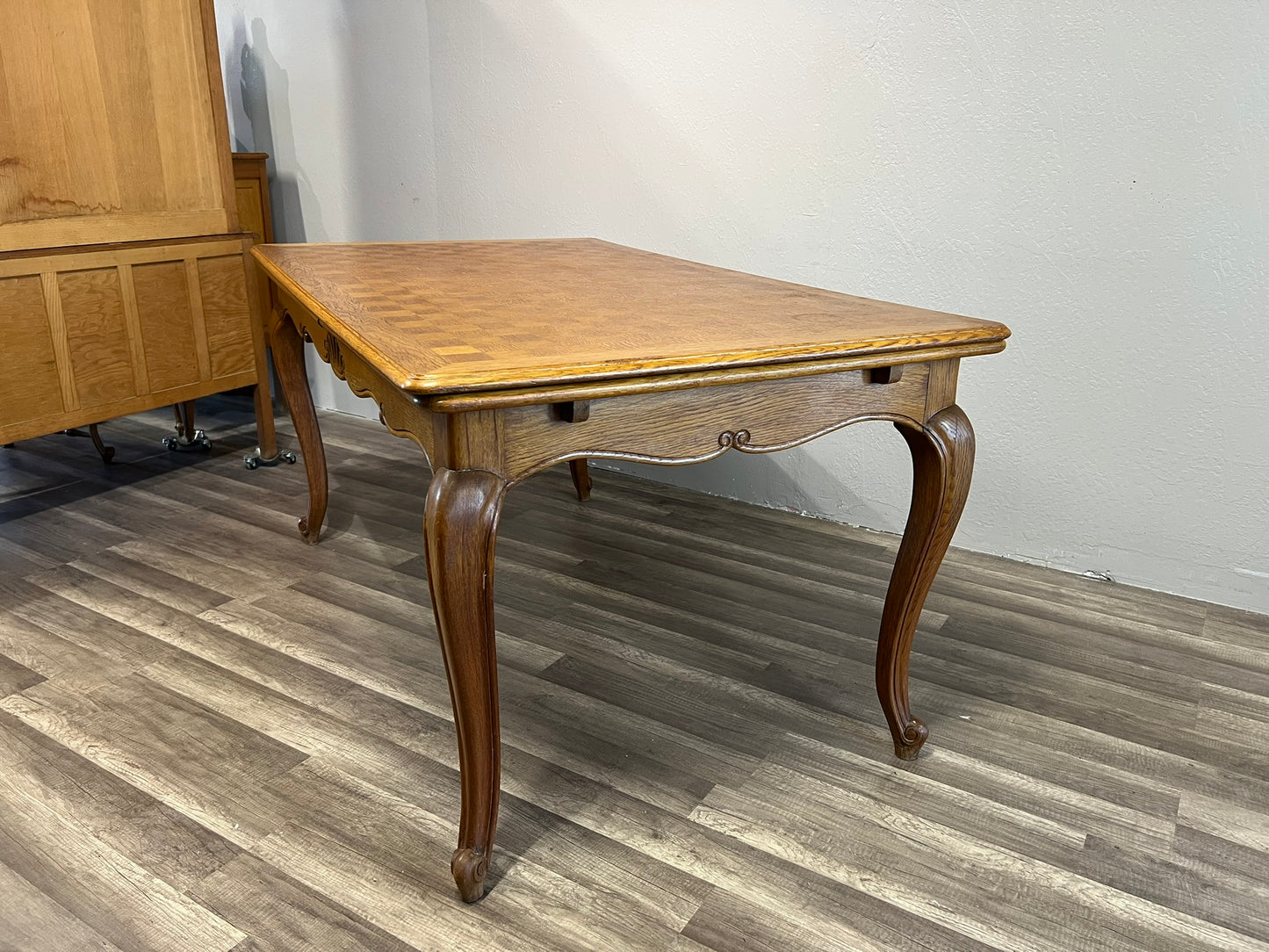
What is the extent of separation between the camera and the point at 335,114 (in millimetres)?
3191

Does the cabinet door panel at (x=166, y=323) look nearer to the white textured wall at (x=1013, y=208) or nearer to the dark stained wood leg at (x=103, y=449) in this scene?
the dark stained wood leg at (x=103, y=449)

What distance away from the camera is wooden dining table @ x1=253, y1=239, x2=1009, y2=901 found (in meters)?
1.03

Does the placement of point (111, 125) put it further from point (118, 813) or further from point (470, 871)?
point (470, 871)

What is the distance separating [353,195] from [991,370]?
2216mm

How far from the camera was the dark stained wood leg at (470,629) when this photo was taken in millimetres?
1032

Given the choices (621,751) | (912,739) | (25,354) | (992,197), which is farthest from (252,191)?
(912,739)

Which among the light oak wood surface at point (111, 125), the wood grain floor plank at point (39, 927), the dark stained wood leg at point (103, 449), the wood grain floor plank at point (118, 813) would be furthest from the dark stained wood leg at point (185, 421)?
the wood grain floor plank at point (39, 927)

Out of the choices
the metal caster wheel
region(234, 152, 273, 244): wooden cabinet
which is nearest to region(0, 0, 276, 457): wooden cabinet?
the metal caster wheel

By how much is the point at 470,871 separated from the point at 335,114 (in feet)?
9.15

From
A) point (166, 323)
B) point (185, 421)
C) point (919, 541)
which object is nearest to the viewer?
point (919, 541)

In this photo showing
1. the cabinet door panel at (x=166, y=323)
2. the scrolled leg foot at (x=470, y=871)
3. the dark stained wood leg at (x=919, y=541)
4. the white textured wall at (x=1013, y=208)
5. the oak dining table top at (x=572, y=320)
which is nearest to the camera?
the oak dining table top at (x=572, y=320)

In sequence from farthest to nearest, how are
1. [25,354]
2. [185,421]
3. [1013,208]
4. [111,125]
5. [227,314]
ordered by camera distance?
[185,421], [227,314], [111,125], [25,354], [1013,208]

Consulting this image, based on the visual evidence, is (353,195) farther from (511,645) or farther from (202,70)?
(511,645)

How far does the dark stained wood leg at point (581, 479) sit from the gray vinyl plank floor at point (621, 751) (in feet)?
0.86
